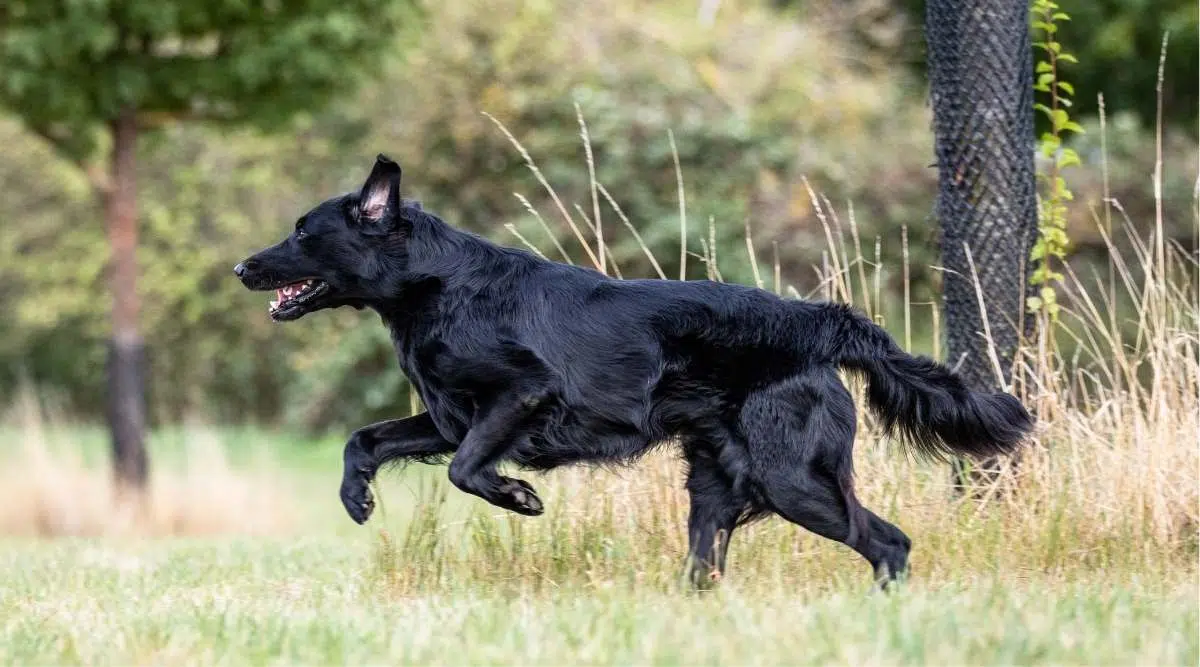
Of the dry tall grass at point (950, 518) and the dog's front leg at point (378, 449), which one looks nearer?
the dog's front leg at point (378, 449)

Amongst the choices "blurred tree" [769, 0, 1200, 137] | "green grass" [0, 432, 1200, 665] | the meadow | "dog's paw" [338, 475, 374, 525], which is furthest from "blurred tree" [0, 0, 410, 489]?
"dog's paw" [338, 475, 374, 525]

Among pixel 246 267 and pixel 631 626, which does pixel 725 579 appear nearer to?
pixel 631 626

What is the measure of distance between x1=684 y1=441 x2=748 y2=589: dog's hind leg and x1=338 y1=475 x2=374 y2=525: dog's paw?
118 cm

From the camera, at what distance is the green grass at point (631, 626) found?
3.66 meters

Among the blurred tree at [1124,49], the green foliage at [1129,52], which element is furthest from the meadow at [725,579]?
the green foliage at [1129,52]

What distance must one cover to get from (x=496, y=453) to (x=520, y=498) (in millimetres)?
183

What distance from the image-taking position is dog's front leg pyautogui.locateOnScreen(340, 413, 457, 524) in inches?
208

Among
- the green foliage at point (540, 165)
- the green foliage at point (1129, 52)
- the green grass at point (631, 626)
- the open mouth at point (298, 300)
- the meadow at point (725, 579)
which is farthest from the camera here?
the green foliage at point (540, 165)

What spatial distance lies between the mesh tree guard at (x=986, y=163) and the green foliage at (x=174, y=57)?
5.77 m

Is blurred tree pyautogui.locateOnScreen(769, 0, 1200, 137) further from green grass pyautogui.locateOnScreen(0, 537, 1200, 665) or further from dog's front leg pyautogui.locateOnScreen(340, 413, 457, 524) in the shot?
green grass pyautogui.locateOnScreen(0, 537, 1200, 665)

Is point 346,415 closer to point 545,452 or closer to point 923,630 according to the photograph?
point 545,452

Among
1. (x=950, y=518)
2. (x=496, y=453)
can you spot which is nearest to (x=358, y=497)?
(x=496, y=453)

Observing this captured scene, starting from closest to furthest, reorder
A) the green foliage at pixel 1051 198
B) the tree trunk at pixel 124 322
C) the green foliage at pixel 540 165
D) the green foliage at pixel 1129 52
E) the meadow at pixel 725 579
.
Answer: the meadow at pixel 725 579 → the green foliage at pixel 1051 198 → the tree trunk at pixel 124 322 → the green foliage at pixel 1129 52 → the green foliage at pixel 540 165

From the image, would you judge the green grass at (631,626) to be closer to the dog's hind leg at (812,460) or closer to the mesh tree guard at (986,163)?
the dog's hind leg at (812,460)
